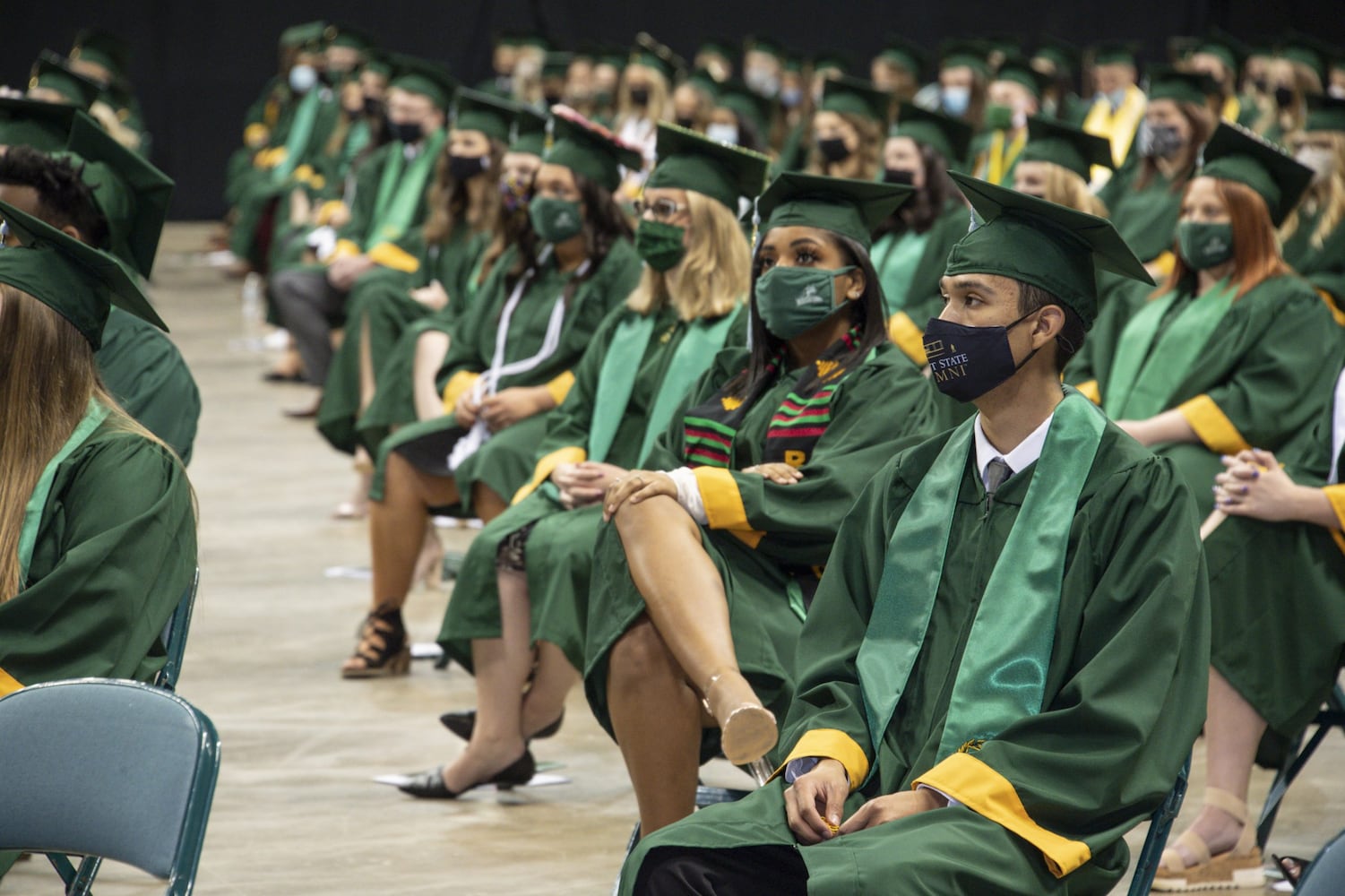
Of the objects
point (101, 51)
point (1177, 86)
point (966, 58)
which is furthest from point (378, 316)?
point (101, 51)

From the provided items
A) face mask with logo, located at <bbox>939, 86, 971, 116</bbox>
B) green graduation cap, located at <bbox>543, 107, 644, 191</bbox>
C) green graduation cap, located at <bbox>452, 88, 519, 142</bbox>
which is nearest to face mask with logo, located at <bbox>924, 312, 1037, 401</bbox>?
green graduation cap, located at <bbox>543, 107, 644, 191</bbox>

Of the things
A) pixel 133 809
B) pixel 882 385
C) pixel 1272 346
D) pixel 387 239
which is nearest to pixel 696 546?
pixel 882 385

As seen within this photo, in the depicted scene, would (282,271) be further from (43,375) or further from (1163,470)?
(1163,470)

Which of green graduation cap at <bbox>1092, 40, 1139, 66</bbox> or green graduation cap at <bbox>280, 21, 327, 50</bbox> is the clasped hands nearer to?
green graduation cap at <bbox>1092, 40, 1139, 66</bbox>

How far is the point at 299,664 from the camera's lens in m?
6.13

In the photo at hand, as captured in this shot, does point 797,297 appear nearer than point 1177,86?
Yes

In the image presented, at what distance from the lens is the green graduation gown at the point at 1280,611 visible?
427 centimetres

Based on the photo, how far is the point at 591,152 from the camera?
5848 millimetres

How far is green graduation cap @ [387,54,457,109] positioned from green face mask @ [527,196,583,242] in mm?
3275

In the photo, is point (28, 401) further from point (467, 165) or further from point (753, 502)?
point (467, 165)

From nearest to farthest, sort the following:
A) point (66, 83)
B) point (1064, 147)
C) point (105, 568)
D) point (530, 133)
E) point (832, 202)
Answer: point (105, 568), point (832, 202), point (1064, 147), point (530, 133), point (66, 83)

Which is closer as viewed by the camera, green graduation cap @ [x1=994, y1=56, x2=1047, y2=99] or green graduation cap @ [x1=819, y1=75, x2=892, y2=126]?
green graduation cap @ [x1=819, y1=75, x2=892, y2=126]

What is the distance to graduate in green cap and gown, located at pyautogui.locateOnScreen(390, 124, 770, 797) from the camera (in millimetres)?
4570

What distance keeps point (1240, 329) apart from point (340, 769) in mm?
2773
